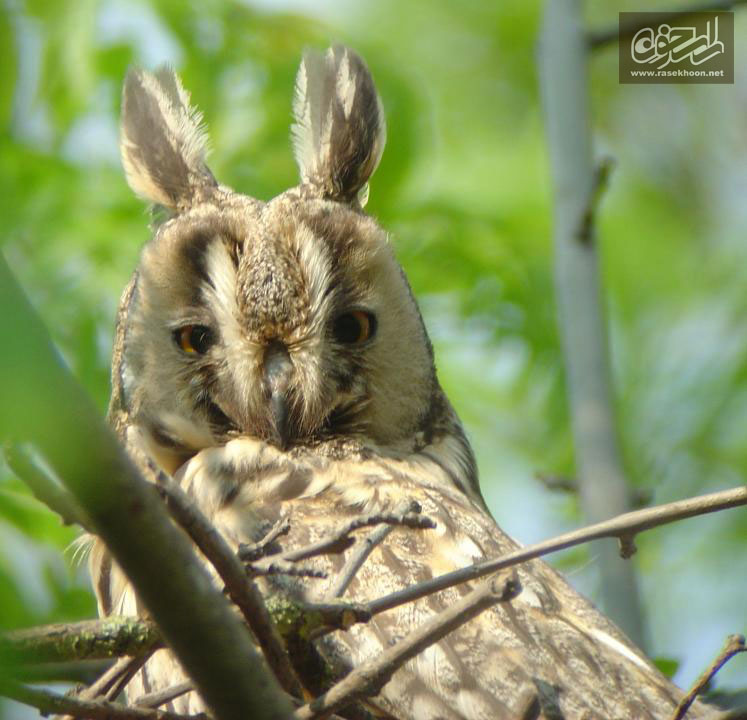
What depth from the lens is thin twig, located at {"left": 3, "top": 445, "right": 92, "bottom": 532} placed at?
4.12ft

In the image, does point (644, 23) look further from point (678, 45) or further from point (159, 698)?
point (159, 698)

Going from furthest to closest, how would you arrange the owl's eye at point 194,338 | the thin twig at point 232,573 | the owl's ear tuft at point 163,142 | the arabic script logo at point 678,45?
1. the arabic script logo at point 678,45
2. the owl's ear tuft at point 163,142
3. the owl's eye at point 194,338
4. the thin twig at point 232,573

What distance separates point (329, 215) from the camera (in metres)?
3.18

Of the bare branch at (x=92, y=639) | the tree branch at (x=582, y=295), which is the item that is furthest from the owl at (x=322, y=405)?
the bare branch at (x=92, y=639)

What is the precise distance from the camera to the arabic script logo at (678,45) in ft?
15.6

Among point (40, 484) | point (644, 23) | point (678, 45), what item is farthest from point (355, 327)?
point (678, 45)

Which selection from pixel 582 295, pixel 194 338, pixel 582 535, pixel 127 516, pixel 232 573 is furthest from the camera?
pixel 582 295

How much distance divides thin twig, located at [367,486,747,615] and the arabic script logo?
10.8 feet

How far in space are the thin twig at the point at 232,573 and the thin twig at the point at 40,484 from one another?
4.0 inches

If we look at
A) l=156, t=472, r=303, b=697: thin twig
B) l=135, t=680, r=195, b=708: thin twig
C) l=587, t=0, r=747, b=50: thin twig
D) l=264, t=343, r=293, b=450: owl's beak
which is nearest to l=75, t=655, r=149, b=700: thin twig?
l=135, t=680, r=195, b=708: thin twig

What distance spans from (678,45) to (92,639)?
3921 millimetres

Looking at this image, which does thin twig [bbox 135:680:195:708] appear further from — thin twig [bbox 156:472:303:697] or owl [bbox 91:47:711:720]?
owl [bbox 91:47:711:720]

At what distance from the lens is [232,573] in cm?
147

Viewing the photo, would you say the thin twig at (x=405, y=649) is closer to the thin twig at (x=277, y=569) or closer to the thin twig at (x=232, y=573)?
the thin twig at (x=232, y=573)
